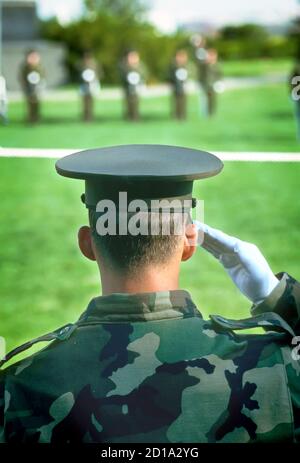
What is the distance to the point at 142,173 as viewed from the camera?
140 centimetres

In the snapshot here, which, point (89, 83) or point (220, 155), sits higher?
point (89, 83)

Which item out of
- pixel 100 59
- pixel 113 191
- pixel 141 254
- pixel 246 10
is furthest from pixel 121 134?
pixel 141 254

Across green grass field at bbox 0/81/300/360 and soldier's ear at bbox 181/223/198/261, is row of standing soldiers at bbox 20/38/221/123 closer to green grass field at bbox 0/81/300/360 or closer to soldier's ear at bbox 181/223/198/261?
green grass field at bbox 0/81/300/360

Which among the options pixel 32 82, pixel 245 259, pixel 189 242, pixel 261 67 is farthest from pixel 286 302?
pixel 32 82

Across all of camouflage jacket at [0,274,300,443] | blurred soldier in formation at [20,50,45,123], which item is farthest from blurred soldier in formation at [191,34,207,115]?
camouflage jacket at [0,274,300,443]

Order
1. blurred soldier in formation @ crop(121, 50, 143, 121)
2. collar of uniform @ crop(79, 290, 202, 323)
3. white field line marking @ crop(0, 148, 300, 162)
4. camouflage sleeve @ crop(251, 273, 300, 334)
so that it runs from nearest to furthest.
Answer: collar of uniform @ crop(79, 290, 202, 323)
camouflage sleeve @ crop(251, 273, 300, 334)
white field line marking @ crop(0, 148, 300, 162)
blurred soldier in formation @ crop(121, 50, 143, 121)

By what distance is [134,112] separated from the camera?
2426 millimetres

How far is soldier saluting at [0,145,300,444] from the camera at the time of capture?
132 cm

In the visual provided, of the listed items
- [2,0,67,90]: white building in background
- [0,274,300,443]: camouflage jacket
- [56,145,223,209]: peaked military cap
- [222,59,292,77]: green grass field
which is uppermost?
[2,0,67,90]: white building in background

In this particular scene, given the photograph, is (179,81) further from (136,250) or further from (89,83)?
(136,250)

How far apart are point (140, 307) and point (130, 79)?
1.18 meters

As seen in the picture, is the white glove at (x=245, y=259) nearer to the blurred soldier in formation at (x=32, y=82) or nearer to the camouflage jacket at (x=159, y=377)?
the camouflage jacket at (x=159, y=377)

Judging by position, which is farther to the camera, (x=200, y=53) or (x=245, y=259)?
(x=200, y=53)

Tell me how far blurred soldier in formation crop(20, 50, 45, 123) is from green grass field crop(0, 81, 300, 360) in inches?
2.5
